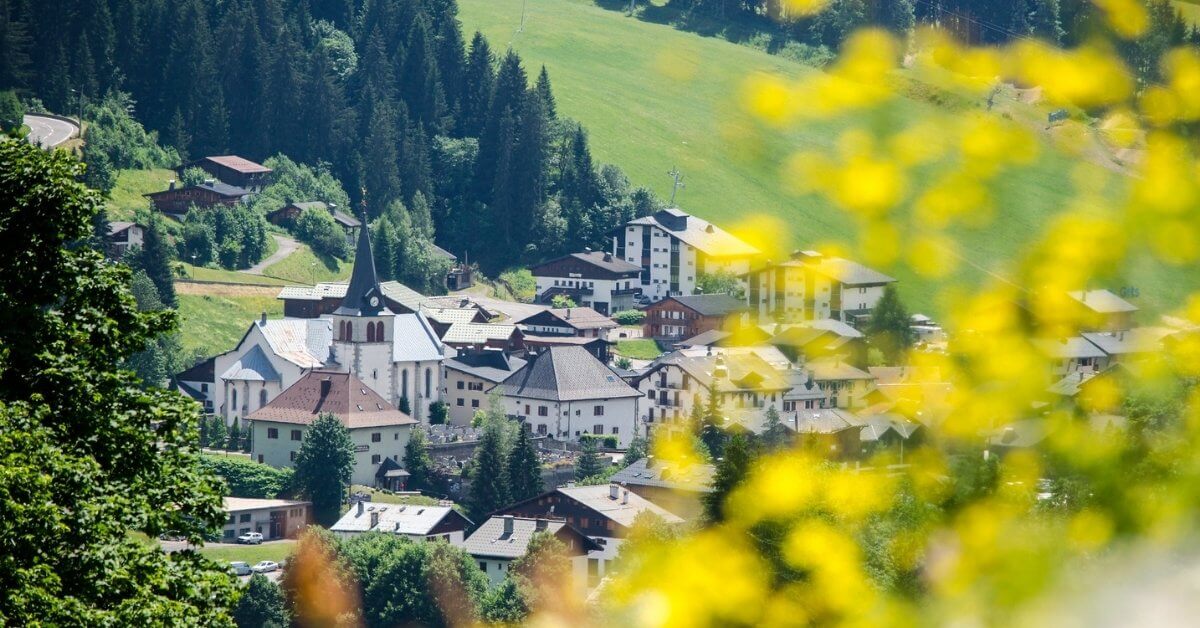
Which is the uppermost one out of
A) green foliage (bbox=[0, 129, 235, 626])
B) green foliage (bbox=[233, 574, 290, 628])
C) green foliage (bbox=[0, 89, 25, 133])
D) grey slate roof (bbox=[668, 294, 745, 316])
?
green foliage (bbox=[0, 129, 235, 626])

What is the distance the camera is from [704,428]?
131 feet

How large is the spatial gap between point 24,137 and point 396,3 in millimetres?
72820

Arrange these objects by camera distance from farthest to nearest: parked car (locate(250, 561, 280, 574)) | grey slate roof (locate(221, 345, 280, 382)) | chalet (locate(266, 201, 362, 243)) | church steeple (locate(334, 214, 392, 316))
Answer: chalet (locate(266, 201, 362, 243))
church steeple (locate(334, 214, 392, 316))
grey slate roof (locate(221, 345, 280, 382))
parked car (locate(250, 561, 280, 574))

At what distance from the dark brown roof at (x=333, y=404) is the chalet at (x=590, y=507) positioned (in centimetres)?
839

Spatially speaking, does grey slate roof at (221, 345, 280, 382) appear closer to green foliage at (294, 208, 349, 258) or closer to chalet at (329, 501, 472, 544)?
green foliage at (294, 208, 349, 258)

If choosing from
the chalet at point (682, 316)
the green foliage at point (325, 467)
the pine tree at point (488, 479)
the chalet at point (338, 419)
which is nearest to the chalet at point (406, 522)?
the green foliage at point (325, 467)

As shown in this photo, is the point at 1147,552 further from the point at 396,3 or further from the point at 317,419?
the point at 396,3

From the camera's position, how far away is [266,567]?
1529 inches

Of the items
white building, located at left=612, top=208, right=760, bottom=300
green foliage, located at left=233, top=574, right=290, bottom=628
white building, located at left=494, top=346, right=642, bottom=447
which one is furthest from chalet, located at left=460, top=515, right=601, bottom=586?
white building, located at left=612, top=208, right=760, bottom=300

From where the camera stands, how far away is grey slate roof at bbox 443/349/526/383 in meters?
56.6

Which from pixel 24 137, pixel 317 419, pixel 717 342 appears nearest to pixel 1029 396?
pixel 24 137

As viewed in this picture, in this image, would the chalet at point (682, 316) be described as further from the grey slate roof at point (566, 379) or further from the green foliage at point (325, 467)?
the green foliage at point (325, 467)

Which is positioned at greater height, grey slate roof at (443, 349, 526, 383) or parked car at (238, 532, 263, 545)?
parked car at (238, 532, 263, 545)

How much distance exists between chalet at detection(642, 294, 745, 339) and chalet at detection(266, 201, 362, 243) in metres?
12.5
